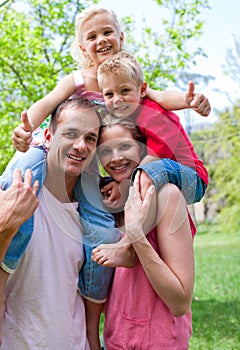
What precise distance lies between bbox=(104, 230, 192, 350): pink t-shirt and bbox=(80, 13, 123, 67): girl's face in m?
1.01

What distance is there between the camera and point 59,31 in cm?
955

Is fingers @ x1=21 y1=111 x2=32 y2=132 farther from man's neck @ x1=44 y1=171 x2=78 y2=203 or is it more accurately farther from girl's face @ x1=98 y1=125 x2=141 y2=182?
girl's face @ x1=98 y1=125 x2=141 y2=182

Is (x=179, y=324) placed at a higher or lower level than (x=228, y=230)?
higher

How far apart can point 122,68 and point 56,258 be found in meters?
0.91

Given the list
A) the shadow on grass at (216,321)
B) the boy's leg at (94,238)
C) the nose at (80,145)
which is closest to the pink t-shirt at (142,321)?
the boy's leg at (94,238)

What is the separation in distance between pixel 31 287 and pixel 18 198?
438mm

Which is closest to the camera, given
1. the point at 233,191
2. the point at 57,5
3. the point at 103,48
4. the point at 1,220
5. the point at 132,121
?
the point at 1,220

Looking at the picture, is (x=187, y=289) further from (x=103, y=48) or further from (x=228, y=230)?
(x=228, y=230)

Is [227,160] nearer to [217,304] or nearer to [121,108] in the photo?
[217,304]

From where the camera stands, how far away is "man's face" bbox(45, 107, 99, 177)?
8.15 ft

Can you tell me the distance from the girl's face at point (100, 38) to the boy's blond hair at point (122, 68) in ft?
0.64

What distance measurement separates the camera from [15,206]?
221cm

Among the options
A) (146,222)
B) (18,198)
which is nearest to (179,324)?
(146,222)

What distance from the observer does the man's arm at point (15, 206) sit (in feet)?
7.22
